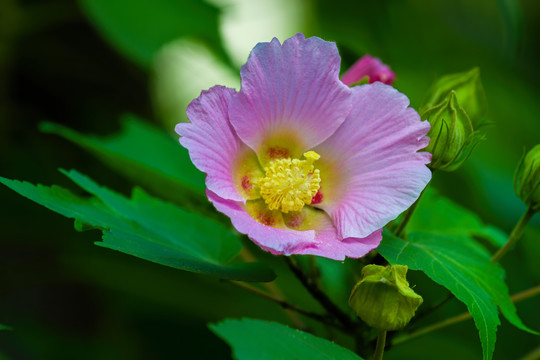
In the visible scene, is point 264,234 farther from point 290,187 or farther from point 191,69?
point 191,69

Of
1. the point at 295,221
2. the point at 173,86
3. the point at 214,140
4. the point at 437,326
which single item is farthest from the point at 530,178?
the point at 173,86

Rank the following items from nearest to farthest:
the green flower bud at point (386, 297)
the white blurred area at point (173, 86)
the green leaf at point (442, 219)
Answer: the green flower bud at point (386, 297) → the green leaf at point (442, 219) → the white blurred area at point (173, 86)

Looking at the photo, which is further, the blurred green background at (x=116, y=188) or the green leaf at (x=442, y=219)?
the blurred green background at (x=116, y=188)

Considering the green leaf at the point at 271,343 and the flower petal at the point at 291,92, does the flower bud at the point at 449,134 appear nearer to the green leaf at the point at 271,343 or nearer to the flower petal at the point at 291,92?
the flower petal at the point at 291,92

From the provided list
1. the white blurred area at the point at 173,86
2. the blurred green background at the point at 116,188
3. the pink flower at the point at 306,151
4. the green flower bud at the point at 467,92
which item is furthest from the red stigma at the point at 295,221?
the white blurred area at the point at 173,86

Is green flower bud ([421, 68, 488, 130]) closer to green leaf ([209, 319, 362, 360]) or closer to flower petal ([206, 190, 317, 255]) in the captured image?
flower petal ([206, 190, 317, 255])

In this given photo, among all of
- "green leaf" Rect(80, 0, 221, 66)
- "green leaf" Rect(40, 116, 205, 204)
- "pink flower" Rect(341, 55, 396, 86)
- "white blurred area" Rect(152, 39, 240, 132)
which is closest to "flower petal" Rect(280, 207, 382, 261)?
"pink flower" Rect(341, 55, 396, 86)

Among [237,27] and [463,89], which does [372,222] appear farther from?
[237,27]
